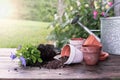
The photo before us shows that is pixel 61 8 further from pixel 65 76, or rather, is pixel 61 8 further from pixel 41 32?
pixel 65 76

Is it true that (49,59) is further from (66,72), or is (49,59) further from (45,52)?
(66,72)

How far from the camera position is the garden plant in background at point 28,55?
898 mm

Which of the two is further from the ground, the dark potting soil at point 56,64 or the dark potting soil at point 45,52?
the dark potting soil at point 45,52

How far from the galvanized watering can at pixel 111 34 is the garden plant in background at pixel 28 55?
18.2 inches

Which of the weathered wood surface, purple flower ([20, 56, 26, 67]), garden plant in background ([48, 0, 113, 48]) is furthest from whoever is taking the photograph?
garden plant in background ([48, 0, 113, 48])

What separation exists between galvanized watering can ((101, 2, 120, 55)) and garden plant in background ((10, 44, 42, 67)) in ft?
1.52

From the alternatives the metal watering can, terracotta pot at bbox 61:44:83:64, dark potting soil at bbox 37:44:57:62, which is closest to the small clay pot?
terracotta pot at bbox 61:44:83:64

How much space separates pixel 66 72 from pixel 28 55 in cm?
19

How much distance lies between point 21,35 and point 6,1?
0.46 meters

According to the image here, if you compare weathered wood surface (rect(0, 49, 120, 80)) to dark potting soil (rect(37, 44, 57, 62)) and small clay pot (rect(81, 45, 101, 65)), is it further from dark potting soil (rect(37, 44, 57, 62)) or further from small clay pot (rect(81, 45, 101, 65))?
dark potting soil (rect(37, 44, 57, 62))

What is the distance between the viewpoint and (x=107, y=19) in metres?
1.22

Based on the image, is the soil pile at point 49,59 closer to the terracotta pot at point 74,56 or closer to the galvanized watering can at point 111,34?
the terracotta pot at point 74,56

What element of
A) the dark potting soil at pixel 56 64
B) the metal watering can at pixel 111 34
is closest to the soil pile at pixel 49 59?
the dark potting soil at pixel 56 64

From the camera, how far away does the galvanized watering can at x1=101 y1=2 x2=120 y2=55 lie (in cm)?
119
